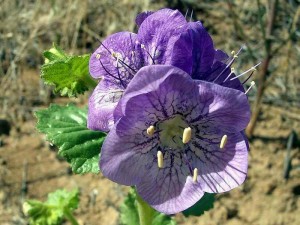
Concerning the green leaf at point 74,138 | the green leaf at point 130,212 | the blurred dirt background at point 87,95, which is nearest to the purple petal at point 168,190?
the green leaf at point 74,138

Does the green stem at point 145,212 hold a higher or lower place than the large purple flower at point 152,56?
lower

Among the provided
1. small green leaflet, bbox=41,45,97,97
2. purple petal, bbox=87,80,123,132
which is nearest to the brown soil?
small green leaflet, bbox=41,45,97,97

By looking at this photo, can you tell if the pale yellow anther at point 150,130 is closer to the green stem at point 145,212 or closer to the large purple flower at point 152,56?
the large purple flower at point 152,56

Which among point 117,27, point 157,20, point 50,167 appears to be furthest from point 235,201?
point 157,20

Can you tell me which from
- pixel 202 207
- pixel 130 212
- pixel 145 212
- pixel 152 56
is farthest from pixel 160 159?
pixel 130 212

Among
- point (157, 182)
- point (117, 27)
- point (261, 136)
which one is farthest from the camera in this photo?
point (117, 27)

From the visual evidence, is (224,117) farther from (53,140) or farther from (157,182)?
(53,140)
